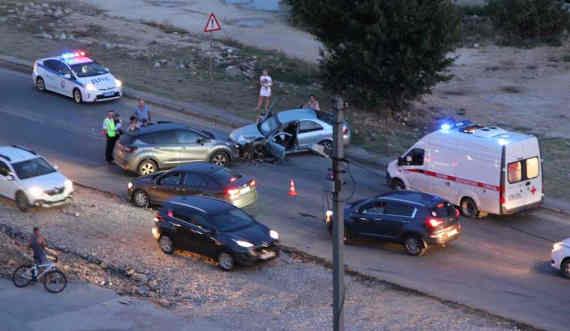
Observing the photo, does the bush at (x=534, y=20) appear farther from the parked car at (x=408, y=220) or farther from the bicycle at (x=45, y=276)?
the bicycle at (x=45, y=276)

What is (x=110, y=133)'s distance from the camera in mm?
28328

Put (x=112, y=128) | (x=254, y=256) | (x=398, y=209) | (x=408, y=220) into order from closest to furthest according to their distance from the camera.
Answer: (x=254, y=256) → (x=408, y=220) → (x=398, y=209) → (x=112, y=128)

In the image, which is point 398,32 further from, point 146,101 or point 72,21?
point 72,21

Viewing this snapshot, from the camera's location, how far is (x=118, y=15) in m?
55.8

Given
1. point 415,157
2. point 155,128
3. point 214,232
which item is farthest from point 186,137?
point 214,232

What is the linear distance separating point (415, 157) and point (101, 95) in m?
14.0

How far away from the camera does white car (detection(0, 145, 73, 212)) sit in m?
23.9

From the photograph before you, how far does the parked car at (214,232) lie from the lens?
20.6m

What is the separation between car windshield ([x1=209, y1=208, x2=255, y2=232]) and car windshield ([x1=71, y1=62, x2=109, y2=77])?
50.7 feet

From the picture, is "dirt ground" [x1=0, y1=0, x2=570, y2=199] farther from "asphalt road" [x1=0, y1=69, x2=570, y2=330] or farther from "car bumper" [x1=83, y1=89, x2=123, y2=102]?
"asphalt road" [x1=0, y1=69, x2=570, y2=330]

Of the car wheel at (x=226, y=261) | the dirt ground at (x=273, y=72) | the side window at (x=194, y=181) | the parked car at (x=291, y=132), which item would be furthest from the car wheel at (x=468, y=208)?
the car wheel at (x=226, y=261)

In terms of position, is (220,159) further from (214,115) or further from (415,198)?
(415,198)

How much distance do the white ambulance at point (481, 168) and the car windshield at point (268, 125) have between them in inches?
221

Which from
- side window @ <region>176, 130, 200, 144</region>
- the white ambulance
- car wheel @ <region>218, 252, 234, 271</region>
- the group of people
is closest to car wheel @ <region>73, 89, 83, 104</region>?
the group of people
